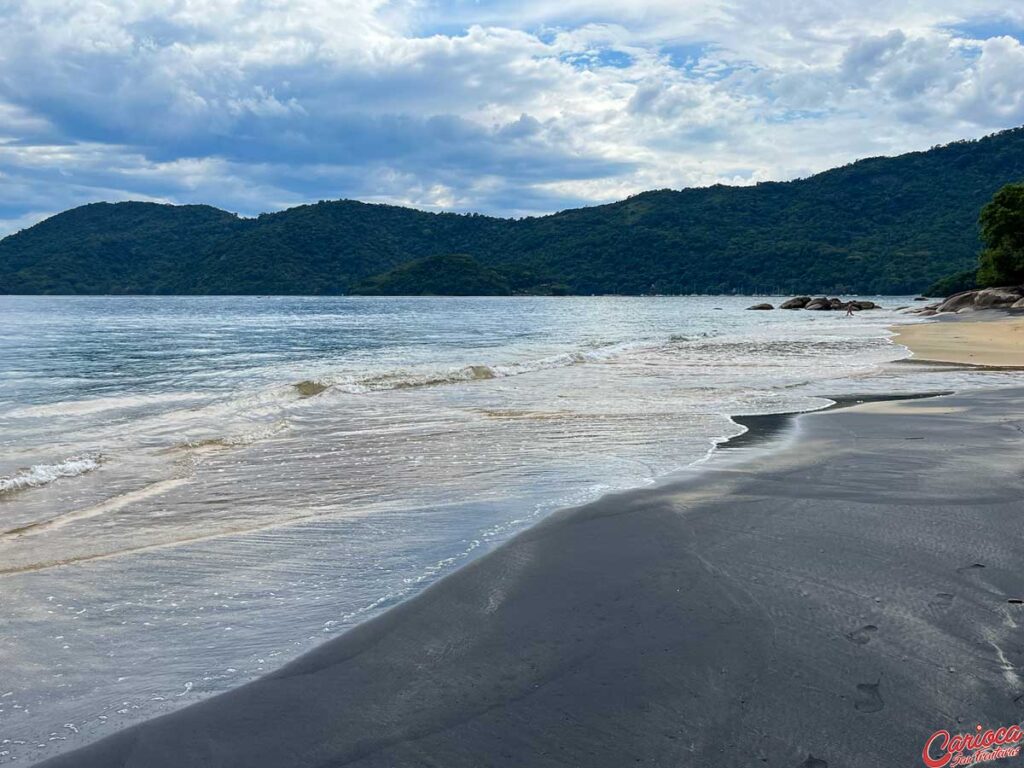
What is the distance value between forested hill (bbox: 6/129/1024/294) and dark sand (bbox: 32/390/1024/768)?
154 m

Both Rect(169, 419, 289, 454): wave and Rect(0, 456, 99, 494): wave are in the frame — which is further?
Rect(169, 419, 289, 454): wave

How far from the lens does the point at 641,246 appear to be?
185 meters

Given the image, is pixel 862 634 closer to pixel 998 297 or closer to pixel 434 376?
pixel 434 376

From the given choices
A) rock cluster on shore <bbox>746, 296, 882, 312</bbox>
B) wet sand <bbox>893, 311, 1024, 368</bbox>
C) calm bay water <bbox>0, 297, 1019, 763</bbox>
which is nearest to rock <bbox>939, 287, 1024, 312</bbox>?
rock cluster on shore <bbox>746, 296, 882, 312</bbox>

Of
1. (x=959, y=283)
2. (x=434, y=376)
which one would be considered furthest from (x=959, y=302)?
(x=434, y=376)

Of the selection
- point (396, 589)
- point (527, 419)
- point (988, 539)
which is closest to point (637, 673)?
point (396, 589)

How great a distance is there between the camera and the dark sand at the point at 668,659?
288 centimetres

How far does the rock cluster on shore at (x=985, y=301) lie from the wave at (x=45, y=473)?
180 ft

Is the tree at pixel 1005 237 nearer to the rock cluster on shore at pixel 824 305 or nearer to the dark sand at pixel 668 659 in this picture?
the rock cluster on shore at pixel 824 305

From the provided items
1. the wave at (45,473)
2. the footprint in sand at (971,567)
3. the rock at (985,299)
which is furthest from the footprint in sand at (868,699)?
the rock at (985,299)

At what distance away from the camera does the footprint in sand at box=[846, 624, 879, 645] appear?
3.61 metres

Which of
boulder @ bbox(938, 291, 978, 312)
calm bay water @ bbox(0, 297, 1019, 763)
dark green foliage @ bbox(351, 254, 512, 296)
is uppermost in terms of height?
dark green foliage @ bbox(351, 254, 512, 296)

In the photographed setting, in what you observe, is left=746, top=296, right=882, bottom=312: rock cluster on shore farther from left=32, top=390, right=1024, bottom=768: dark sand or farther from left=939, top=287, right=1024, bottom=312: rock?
left=32, top=390, right=1024, bottom=768: dark sand

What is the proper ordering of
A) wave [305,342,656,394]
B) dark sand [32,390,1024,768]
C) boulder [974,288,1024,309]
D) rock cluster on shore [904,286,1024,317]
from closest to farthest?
dark sand [32,390,1024,768] → wave [305,342,656,394] → rock cluster on shore [904,286,1024,317] → boulder [974,288,1024,309]
